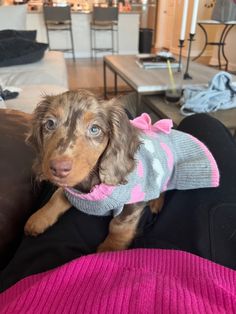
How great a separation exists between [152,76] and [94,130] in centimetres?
190

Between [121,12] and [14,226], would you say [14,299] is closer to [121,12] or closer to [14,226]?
[14,226]

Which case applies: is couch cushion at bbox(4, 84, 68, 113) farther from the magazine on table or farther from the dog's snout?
the magazine on table

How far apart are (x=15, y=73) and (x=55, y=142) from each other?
2.13 meters

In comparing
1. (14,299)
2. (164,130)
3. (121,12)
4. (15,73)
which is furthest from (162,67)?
(121,12)

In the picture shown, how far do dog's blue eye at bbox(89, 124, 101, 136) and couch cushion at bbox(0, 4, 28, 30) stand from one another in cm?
384

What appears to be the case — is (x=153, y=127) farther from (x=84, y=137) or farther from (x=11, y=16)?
(x=11, y=16)

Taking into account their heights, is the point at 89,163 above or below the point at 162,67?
above

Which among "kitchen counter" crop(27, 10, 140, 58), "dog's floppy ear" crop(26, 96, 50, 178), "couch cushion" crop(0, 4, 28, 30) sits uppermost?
"couch cushion" crop(0, 4, 28, 30)

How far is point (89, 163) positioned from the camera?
0.80 meters

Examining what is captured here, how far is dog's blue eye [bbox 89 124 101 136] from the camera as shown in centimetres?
84

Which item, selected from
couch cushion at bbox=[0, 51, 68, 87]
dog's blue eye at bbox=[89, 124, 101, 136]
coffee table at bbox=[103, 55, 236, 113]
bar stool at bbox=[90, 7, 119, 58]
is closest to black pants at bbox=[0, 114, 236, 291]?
dog's blue eye at bbox=[89, 124, 101, 136]

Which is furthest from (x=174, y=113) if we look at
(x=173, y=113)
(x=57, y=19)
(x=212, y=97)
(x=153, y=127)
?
(x=57, y=19)

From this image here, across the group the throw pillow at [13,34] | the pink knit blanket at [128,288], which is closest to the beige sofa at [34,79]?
the throw pillow at [13,34]

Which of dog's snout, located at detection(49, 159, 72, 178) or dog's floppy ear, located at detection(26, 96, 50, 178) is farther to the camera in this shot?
dog's floppy ear, located at detection(26, 96, 50, 178)
